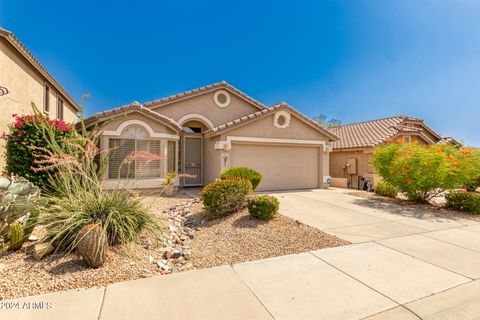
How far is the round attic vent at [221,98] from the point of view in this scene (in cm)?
1477

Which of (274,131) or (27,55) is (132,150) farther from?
(274,131)

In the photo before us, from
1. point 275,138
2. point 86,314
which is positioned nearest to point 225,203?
point 86,314

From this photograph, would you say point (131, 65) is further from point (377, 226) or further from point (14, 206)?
point (377, 226)

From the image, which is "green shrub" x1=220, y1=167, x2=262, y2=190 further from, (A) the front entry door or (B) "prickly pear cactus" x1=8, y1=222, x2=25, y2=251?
(B) "prickly pear cactus" x1=8, y1=222, x2=25, y2=251

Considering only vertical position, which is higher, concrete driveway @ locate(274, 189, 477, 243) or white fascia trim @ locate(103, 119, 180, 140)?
white fascia trim @ locate(103, 119, 180, 140)

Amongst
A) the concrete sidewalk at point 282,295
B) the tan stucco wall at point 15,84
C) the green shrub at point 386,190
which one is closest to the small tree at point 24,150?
the tan stucco wall at point 15,84

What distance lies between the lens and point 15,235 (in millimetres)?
4398

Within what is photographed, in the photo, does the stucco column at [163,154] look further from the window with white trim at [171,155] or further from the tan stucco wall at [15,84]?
the tan stucco wall at [15,84]

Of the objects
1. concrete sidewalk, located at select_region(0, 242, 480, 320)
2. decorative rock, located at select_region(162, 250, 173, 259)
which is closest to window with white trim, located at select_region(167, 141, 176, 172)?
decorative rock, located at select_region(162, 250, 173, 259)

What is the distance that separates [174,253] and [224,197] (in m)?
2.61

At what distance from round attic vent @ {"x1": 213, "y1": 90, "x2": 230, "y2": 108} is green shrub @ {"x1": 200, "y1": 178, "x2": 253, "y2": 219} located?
868cm

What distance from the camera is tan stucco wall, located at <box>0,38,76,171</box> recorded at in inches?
361

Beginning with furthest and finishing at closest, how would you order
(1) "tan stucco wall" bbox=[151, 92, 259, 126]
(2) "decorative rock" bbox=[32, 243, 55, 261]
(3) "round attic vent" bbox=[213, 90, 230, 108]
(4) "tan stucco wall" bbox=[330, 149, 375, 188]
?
1. (4) "tan stucco wall" bbox=[330, 149, 375, 188]
2. (3) "round attic vent" bbox=[213, 90, 230, 108]
3. (1) "tan stucco wall" bbox=[151, 92, 259, 126]
4. (2) "decorative rock" bbox=[32, 243, 55, 261]

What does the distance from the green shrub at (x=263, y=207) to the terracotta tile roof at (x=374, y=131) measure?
12175mm
